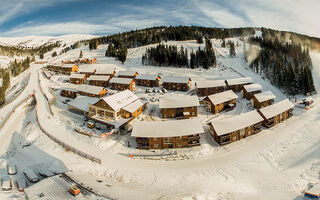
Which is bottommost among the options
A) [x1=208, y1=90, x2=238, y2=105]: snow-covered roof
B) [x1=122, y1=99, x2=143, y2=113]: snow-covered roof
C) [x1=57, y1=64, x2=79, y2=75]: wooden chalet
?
[x1=122, y1=99, x2=143, y2=113]: snow-covered roof

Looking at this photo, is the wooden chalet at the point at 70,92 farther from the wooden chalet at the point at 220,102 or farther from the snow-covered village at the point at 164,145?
the wooden chalet at the point at 220,102

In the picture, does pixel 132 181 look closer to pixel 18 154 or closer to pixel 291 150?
pixel 18 154

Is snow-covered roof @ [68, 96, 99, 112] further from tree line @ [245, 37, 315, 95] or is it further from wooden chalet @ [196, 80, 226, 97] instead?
tree line @ [245, 37, 315, 95]

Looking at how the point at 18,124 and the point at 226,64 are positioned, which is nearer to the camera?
the point at 18,124

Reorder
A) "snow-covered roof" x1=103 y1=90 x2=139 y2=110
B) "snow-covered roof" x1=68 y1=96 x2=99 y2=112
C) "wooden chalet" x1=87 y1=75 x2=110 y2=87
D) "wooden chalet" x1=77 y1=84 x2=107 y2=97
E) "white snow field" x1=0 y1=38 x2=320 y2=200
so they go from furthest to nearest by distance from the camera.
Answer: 1. "wooden chalet" x1=87 y1=75 x2=110 y2=87
2. "wooden chalet" x1=77 y1=84 x2=107 y2=97
3. "snow-covered roof" x1=68 y1=96 x2=99 y2=112
4. "snow-covered roof" x1=103 y1=90 x2=139 y2=110
5. "white snow field" x1=0 y1=38 x2=320 y2=200

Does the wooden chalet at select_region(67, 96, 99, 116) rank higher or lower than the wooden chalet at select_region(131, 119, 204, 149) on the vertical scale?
higher

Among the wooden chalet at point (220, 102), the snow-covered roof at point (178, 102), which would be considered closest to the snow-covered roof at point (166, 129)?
the snow-covered roof at point (178, 102)

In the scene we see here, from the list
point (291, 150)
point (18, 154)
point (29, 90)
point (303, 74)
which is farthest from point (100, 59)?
point (291, 150)

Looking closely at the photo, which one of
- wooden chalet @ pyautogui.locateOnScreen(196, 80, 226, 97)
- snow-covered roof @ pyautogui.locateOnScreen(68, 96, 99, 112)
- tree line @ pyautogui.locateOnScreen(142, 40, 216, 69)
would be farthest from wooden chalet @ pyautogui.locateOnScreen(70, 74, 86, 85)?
wooden chalet @ pyautogui.locateOnScreen(196, 80, 226, 97)
